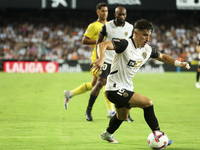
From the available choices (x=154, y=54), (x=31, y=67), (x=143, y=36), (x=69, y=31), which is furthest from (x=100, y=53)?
(x=69, y=31)

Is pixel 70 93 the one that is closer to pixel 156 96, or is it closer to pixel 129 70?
pixel 129 70

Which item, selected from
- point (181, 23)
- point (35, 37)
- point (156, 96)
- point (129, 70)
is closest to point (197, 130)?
point (129, 70)

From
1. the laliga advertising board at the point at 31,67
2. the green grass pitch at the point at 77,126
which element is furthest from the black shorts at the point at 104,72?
the laliga advertising board at the point at 31,67

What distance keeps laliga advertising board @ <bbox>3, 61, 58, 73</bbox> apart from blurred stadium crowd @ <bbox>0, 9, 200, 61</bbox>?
55.6 inches

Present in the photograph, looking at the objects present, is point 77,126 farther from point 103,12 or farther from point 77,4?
point 77,4

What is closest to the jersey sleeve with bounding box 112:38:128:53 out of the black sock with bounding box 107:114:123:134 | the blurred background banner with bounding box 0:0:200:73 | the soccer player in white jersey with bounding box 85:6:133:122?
the black sock with bounding box 107:114:123:134

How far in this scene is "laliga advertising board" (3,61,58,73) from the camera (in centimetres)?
2362

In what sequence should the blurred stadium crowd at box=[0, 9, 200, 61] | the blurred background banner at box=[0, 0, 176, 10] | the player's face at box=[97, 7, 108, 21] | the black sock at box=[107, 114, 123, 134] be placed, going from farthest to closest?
the blurred stadium crowd at box=[0, 9, 200, 61]
the blurred background banner at box=[0, 0, 176, 10]
the player's face at box=[97, 7, 108, 21]
the black sock at box=[107, 114, 123, 134]

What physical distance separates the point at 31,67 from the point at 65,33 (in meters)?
5.94

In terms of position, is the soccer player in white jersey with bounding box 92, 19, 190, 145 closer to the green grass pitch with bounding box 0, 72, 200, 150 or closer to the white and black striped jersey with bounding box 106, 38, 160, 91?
the white and black striped jersey with bounding box 106, 38, 160, 91

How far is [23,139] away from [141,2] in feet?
75.0

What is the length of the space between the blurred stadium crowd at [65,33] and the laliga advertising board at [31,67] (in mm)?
1411

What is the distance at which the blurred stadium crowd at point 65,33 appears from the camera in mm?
26562

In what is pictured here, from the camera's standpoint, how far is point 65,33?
28391 mm
